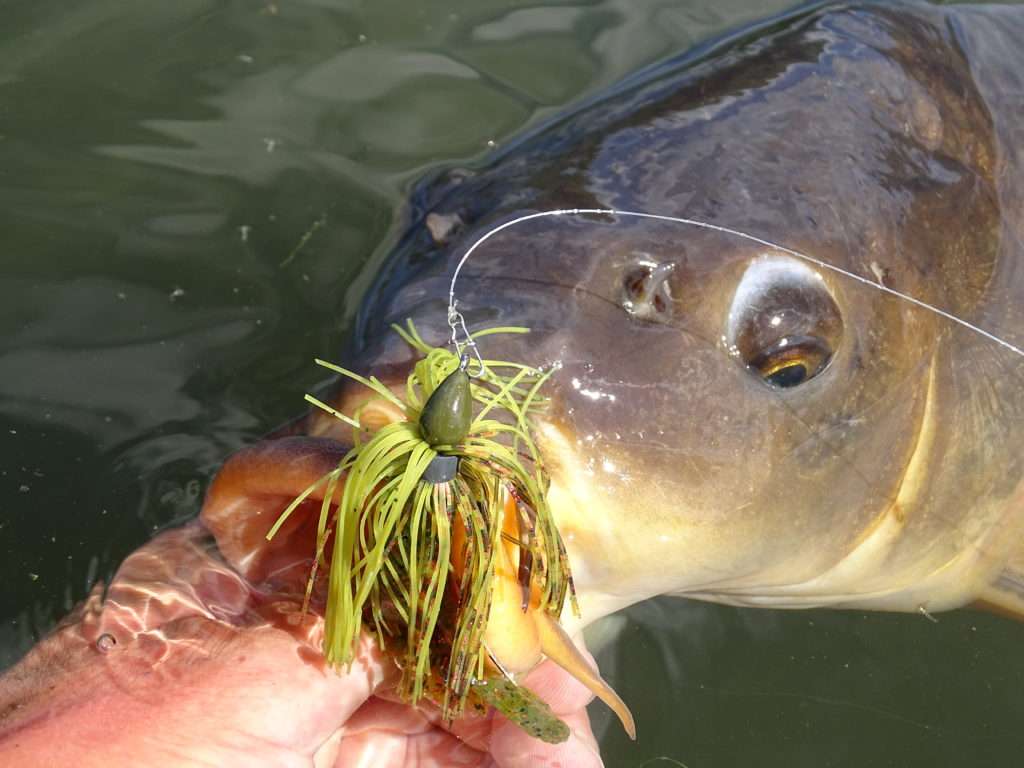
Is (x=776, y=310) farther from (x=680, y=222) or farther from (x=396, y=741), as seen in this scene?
(x=396, y=741)

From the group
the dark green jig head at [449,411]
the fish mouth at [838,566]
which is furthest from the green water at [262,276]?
the dark green jig head at [449,411]

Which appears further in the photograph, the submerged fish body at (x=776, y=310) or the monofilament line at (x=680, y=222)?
the monofilament line at (x=680, y=222)

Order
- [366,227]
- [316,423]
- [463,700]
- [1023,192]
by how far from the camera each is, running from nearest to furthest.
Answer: [463,700] < [316,423] < [1023,192] < [366,227]

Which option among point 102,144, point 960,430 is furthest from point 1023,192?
point 102,144

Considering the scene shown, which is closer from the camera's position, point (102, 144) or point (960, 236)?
point (960, 236)

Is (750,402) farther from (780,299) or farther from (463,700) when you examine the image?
(463,700)

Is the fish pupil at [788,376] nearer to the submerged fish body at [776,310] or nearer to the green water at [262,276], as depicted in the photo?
the submerged fish body at [776,310]
